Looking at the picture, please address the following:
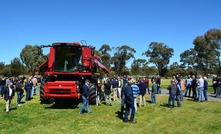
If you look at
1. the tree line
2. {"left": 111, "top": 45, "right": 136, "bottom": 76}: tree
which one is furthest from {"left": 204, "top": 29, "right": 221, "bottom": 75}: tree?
{"left": 111, "top": 45, "right": 136, "bottom": 76}: tree

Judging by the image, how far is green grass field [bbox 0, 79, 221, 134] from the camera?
1134cm

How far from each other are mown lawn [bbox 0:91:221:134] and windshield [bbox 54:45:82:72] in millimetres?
2563

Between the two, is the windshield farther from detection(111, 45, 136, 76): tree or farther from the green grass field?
detection(111, 45, 136, 76): tree

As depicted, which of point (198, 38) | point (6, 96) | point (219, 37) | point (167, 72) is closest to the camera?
point (6, 96)

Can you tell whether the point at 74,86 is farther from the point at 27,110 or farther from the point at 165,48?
the point at 165,48

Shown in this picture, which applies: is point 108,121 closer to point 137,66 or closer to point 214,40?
point 214,40

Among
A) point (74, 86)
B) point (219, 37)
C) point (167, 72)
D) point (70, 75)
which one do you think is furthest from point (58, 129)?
point (167, 72)

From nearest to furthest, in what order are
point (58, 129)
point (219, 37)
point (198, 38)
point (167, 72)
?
1. point (58, 129)
2. point (219, 37)
3. point (198, 38)
4. point (167, 72)

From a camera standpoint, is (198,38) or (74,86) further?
(198,38)

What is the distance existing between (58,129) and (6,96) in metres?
5.76

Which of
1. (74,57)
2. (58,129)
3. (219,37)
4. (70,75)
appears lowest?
(58,129)

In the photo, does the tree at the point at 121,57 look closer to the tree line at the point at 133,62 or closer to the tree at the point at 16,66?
the tree line at the point at 133,62

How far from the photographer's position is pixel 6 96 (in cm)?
1553

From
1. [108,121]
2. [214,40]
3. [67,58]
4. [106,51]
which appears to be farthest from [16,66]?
[108,121]
